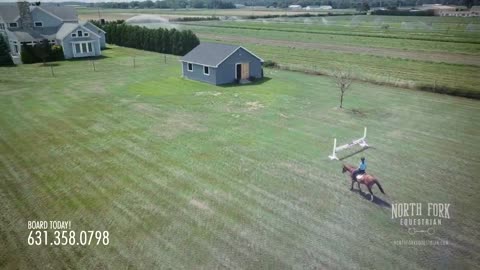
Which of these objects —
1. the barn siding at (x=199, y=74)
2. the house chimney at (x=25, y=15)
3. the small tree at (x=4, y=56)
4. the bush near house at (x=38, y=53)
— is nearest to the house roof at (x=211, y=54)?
the barn siding at (x=199, y=74)

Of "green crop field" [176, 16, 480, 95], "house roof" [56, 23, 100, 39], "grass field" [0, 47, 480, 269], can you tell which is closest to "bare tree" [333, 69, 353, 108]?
"green crop field" [176, 16, 480, 95]

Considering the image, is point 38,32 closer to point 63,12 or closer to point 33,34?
point 33,34

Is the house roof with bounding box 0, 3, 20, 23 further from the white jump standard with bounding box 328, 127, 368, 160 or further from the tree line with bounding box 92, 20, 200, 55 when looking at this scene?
the white jump standard with bounding box 328, 127, 368, 160

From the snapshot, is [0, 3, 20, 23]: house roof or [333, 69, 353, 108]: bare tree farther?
[0, 3, 20, 23]: house roof

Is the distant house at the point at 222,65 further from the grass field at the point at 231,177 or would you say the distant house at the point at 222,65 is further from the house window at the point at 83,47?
the house window at the point at 83,47

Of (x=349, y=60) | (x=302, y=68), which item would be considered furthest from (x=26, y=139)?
(x=349, y=60)

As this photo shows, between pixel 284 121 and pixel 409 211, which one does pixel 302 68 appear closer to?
pixel 284 121

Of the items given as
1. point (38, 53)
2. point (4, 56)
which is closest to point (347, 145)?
point (38, 53)
